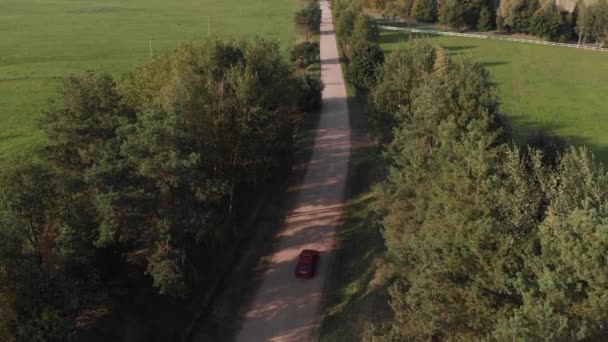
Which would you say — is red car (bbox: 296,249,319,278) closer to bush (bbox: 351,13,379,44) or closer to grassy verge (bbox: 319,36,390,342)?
grassy verge (bbox: 319,36,390,342)

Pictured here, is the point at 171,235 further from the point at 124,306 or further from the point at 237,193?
the point at 237,193

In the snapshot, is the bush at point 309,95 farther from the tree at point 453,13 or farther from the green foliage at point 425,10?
the green foliage at point 425,10

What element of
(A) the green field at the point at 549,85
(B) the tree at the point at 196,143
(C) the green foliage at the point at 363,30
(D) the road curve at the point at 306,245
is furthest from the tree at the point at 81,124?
(C) the green foliage at the point at 363,30

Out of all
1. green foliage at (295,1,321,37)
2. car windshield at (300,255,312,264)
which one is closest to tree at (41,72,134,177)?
car windshield at (300,255,312,264)

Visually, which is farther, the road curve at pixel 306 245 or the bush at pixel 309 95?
the bush at pixel 309 95

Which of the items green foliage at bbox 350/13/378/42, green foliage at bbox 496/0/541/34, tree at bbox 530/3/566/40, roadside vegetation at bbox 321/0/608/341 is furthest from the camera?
green foliage at bbox 496/0/541/34

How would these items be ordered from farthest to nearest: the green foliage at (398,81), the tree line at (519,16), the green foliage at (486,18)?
1. the green foliage at (486,18)
2. the tree line at (519,16)
3. the green foliage at (398,81)

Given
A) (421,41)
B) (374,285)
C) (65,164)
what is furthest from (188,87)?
(421,41)

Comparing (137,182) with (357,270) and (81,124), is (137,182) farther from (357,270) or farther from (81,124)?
(357,270)

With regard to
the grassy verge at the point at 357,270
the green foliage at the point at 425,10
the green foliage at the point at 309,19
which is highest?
the green foliage at the point at 425,10
